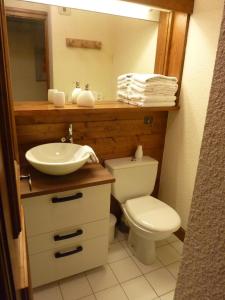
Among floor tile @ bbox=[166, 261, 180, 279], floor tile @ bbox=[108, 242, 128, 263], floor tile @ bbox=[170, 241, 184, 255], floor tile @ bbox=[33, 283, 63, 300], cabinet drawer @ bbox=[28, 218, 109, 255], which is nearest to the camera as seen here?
cabinet drawer @ bbox=[28, 218, 109, 255]

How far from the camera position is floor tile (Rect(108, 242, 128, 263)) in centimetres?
187

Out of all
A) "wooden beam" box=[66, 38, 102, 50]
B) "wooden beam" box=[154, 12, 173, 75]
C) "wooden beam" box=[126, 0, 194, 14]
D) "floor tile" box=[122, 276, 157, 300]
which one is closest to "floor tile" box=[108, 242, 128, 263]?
"floor tile" box=[122, 276, 157, 300]

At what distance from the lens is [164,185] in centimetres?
222

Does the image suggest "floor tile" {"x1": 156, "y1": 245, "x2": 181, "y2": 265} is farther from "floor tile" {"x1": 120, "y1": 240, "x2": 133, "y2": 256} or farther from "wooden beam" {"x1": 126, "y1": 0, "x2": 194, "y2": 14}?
"wooden beam" {"x1": 126, "y1": 0, "x2": 194, "y2": 14}

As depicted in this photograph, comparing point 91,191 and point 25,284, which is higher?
point 25,284

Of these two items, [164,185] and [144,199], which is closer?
[144,199]

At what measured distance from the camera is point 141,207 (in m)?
1.78

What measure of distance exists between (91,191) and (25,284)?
84 cm

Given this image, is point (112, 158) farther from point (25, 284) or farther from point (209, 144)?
point (209, 144)

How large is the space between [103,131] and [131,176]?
0.42 meters

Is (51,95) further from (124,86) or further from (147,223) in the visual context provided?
(147,223)

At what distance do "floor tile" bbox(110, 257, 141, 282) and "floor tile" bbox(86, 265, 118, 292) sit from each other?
0.04 m

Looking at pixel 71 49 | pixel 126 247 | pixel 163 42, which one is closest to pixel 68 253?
pixel 126 247

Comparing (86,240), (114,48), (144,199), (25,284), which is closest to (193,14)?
(114,48)
